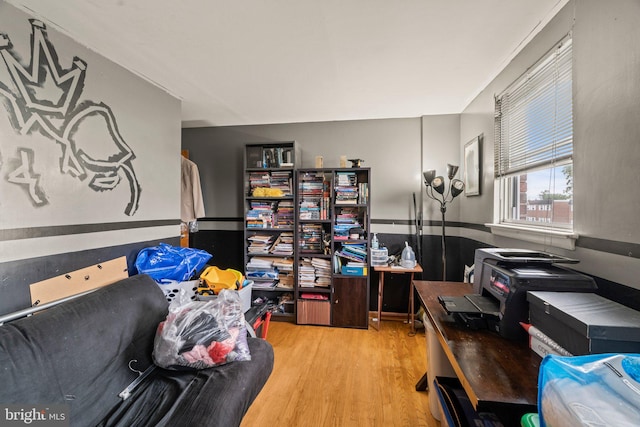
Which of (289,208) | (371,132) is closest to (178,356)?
(289,208)

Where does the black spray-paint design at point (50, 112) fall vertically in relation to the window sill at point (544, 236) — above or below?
above

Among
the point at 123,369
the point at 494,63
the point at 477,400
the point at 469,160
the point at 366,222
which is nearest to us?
the point at 477,400

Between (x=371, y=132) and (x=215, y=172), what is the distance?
2113 mm

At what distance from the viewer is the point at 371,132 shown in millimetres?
2900

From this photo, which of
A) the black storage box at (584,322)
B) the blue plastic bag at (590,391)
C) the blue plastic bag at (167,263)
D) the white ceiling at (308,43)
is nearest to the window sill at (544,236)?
the black storage box at (584,322)

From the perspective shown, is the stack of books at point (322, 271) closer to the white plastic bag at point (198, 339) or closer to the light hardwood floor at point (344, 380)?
the light hardwood floor at point (344, 380)

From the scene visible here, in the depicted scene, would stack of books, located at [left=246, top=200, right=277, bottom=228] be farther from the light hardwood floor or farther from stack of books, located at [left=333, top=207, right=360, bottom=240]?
the light hardwood floor

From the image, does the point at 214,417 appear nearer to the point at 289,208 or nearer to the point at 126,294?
the point at 126,294

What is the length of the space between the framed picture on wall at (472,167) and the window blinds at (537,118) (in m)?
0.29

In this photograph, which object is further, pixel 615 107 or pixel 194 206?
pixel 194 206

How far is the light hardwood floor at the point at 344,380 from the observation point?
1502mm

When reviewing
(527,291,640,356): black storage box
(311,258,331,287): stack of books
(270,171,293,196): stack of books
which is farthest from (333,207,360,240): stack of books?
(527,291,640,356): black storage box

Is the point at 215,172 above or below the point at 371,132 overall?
below

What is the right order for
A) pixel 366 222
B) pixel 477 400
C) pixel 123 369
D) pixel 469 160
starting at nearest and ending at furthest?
1. pixel 477 400
2. pixel 123 369
3. pixel 469 160
4. pixel 366 222
